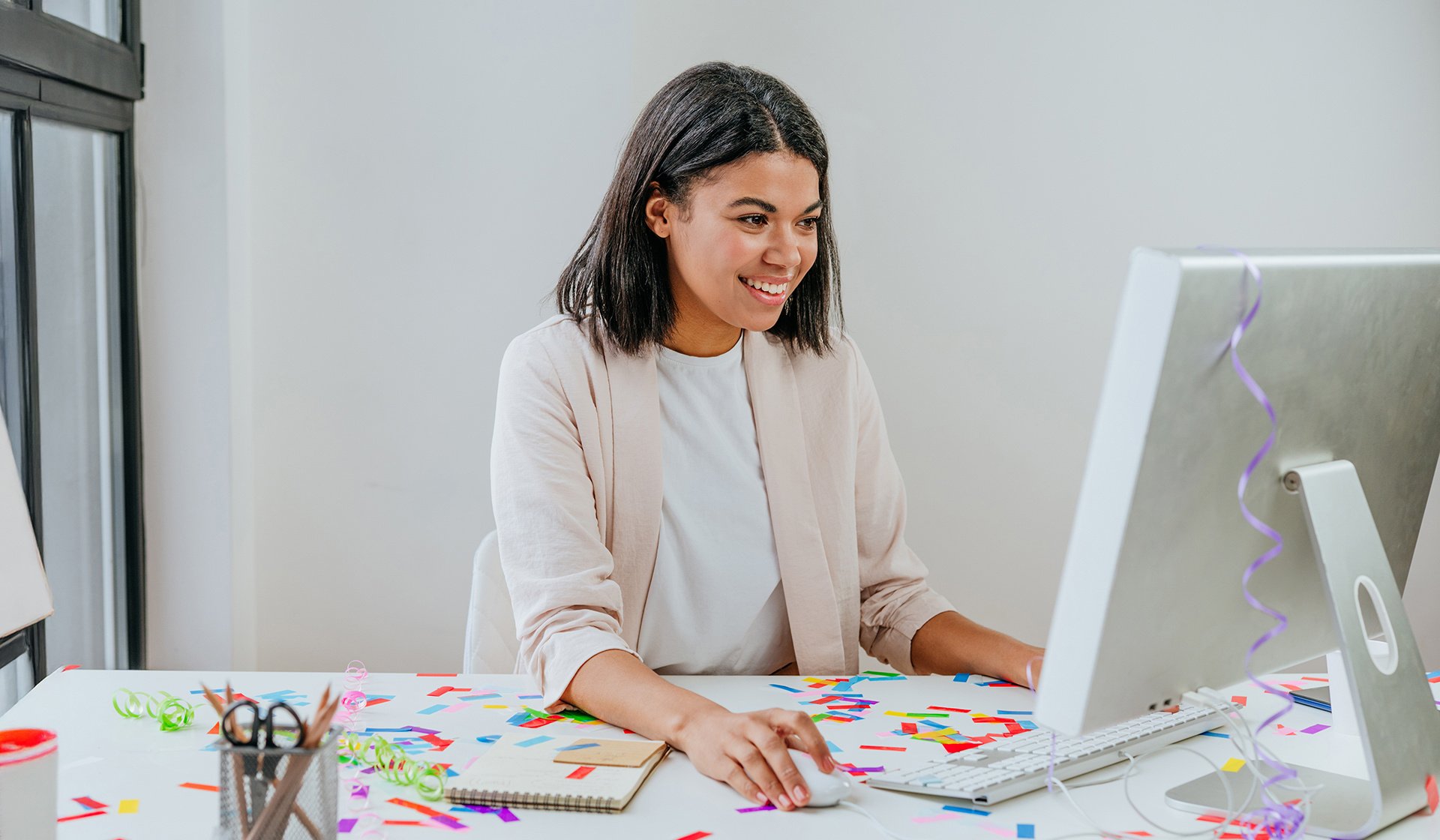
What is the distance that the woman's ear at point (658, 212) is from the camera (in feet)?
5.39

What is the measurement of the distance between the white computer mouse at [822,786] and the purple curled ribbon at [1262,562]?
1.11 feet

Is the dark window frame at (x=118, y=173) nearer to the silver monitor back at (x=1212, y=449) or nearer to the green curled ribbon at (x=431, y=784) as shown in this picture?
the green curled ribbon at (x=431, y=784)

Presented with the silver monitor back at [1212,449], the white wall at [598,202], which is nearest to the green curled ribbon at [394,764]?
the silver monitor back at [1212,449]

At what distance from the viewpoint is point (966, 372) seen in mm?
2588

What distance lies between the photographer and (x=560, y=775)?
1.08m

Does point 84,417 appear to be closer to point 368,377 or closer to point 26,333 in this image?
point 26,333

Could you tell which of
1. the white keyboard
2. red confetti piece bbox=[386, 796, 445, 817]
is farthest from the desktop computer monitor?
red confetti piece bbox=[386, 796, 445, 817]

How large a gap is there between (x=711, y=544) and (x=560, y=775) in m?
0.63

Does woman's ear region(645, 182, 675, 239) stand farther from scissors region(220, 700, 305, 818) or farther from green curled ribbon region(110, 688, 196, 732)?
scissors region(220, 700, 305, 818)

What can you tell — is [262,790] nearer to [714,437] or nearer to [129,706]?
[129,706]

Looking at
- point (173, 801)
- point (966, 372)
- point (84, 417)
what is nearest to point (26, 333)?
point (84, 417)

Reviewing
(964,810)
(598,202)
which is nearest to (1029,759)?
(964,810)

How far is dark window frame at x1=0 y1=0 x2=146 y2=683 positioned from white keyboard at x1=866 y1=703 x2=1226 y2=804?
55.2 inches

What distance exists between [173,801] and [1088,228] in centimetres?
216
